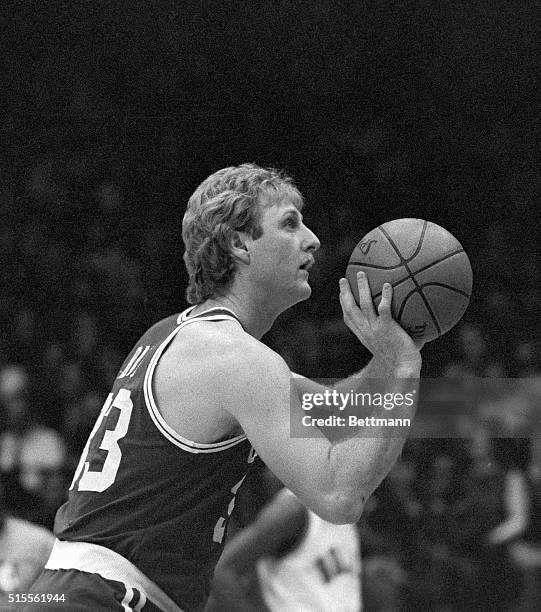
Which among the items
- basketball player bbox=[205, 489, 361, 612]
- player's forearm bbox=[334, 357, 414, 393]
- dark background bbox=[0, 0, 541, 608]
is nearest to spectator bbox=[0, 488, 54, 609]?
dark background bbox=[0, 0, 541, 608]

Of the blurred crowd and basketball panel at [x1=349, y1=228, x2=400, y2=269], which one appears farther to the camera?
the blurred crowd

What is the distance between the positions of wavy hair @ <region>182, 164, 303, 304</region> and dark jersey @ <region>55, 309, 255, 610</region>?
0.25m

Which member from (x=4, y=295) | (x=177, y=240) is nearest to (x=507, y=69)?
(x=177, y=240)

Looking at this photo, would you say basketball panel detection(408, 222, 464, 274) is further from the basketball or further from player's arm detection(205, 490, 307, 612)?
player's arm detection(205, 490, 307, 612)

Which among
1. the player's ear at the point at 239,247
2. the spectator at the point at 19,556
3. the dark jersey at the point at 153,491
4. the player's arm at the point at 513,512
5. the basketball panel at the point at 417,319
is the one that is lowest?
the player's arm at the point at 513,512

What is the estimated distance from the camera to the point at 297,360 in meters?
4.71

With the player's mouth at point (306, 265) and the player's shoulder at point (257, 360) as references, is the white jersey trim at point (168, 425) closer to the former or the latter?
the player's shoulder at point (257, 360)

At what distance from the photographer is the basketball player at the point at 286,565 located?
382 centimetres

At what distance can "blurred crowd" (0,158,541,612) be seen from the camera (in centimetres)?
445

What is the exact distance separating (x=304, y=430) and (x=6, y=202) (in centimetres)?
305

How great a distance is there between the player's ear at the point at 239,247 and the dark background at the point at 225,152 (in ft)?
7.01

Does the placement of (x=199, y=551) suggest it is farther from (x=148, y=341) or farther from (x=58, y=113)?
(x=58, y=113)

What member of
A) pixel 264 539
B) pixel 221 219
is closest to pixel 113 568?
pixel 221 219

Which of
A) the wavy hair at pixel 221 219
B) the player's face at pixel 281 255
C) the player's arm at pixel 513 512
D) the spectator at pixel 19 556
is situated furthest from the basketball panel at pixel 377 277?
the player's arm at pixel 513 512
